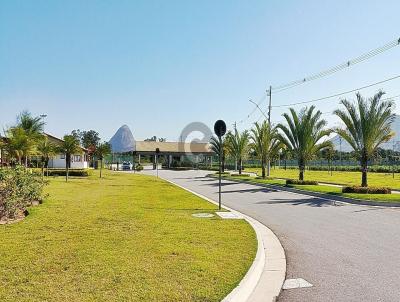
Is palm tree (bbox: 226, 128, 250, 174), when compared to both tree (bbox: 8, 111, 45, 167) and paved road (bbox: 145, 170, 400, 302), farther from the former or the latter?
paved road (bbox: 145, 170, 400, 302)

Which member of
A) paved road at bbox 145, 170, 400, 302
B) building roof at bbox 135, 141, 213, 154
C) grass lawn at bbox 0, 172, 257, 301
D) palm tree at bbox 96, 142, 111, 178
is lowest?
paved road at bbox 145, 170, 400, 302

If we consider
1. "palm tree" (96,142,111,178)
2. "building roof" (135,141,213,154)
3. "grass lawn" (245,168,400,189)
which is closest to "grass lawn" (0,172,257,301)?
"grass lawn" (245,168,400,189)

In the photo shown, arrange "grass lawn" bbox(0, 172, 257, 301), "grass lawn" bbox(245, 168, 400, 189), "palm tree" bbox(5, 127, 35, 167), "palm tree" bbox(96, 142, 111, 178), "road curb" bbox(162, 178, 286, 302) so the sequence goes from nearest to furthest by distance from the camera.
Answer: "grass lawn" bbox(0, 172, 257, 301) → "road curb" bbox(162, 178, 286, 302) → "palm tree" bbox(5, 127, 35, 167) → "grass lawn" bbox(245, 168, 400, 189) → "palm tree" bbox(96, 142, 111, 178)

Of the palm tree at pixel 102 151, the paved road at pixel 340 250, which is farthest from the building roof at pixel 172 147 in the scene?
the paved road at pixel 340 250

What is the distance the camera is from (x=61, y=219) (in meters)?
10.4

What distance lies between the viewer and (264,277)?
593 cm

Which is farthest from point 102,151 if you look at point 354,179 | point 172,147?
point 172,147

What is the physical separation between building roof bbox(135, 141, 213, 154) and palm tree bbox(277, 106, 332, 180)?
45811mm

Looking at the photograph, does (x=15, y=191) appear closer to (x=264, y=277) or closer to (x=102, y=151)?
(x=264, y=277)

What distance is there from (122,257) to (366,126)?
18.8 m

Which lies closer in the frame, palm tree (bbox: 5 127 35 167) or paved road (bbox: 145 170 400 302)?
paved road (bbox: 145 170 400 302)

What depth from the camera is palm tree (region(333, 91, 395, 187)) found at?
2161 cm

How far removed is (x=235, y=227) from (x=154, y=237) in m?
2.50

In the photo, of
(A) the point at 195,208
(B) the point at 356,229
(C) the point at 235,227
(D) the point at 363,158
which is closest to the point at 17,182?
(A) the point at 195,208
